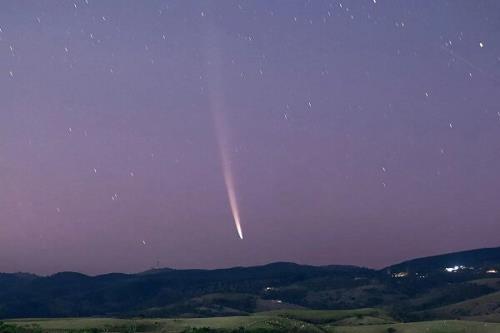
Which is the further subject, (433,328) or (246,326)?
(246,326)

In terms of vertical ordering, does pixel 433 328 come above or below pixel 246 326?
below

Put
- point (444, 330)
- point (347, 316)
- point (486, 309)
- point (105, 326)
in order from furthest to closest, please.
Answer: point (486, 309) < point (347, 316) < point (105, 326) < point (444, 330)

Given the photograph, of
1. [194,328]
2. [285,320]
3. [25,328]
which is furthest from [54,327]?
[285,320]

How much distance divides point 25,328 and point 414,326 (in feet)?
266

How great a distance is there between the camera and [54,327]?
14125 cm

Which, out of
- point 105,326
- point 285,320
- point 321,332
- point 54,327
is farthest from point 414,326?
point 54,327

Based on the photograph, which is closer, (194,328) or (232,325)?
(194,328)

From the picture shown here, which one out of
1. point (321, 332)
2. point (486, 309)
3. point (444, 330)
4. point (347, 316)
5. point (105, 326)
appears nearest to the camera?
point (444, 330)

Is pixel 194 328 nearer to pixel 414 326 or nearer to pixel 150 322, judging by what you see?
pixel 150 322

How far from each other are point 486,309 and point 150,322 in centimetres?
11013

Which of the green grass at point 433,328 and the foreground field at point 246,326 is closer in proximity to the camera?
the green grass at point 433,328

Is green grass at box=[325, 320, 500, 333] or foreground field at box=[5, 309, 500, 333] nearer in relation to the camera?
green grass at box=[325, 320, 500, 333]

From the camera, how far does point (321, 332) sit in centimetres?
13212

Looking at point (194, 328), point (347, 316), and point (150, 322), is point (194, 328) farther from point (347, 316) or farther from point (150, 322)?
point (347, 316)
